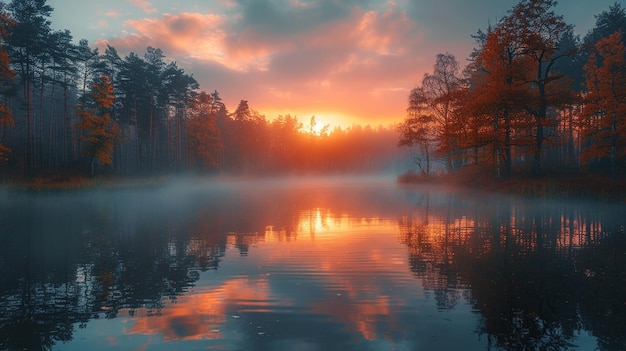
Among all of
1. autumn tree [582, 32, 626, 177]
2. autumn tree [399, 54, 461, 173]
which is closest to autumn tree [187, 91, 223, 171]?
autumn tree [399, 54, 461, 173]

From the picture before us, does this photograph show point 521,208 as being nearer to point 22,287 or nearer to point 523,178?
point 523,178

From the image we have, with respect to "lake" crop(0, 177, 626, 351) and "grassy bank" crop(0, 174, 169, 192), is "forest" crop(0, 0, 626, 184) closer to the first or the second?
"grassy bank" crop(0, 174, 169, 192)

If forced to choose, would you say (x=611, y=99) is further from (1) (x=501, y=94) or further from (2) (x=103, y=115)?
(2) (x=103, y=115)

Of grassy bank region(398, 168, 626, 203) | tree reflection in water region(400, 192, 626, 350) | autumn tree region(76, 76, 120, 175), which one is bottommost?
tree reflection in water region(400, 192, 626, 350)

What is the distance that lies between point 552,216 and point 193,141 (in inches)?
2702

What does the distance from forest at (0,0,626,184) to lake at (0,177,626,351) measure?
21.0 meters

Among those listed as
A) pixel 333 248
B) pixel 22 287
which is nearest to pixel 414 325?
pixel 333 248

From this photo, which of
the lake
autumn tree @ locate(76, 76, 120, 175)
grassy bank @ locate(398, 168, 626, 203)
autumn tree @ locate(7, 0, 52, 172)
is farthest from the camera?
autumn tree @ locate(76, 76, 120, 175)

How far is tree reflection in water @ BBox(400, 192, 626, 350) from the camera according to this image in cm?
716

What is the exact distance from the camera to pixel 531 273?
10750mm

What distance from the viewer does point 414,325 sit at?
24.2ft

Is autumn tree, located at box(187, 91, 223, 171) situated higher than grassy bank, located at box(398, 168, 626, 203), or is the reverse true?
autumn tree, located at box(187, 91, 223, 171)

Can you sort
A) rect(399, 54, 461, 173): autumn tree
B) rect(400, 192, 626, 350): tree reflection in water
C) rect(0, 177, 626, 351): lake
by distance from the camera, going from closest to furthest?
rect(0, 177, 626, 351): lake < rect(400, 192, 626, 350): tree reflection in water < rect(399, 54, 461, 173): autumn tree

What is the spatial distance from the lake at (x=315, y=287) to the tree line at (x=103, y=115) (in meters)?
33.1
